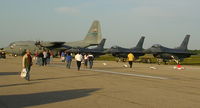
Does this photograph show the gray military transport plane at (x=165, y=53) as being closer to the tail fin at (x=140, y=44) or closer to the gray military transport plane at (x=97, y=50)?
the tail fin at (x=140, y=44)

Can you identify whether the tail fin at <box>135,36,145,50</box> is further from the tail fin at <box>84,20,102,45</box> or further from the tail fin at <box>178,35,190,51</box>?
the tail fin at <box>178,35,190,51</box>

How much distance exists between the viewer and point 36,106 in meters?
7.72

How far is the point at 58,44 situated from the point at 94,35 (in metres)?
8.92

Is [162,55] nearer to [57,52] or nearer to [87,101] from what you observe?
[57,52]

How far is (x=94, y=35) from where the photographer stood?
69375 mm

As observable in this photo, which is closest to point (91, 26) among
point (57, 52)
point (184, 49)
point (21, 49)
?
point (57, 52)

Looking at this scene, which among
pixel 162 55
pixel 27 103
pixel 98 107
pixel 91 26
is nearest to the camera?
pixel 98 107

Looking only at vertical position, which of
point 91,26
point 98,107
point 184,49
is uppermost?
point 91,26

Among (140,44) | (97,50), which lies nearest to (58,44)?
(97,50)

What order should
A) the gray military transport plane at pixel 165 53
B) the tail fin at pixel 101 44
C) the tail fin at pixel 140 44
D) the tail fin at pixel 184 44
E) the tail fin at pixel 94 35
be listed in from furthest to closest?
the tail fin at pixel 94 35, the tail fin at pixel 101 44, the tail fin at pixel 140 44, the tail fin at pixel 184 44, the gray military transport plane at pixel 165 53

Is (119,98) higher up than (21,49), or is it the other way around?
(21,49)

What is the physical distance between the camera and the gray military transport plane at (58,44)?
62.5 meters

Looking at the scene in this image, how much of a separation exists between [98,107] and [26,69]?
8.68 metres

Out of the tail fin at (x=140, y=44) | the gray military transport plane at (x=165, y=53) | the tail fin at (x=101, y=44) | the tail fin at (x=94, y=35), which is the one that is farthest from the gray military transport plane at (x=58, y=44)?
the gray military transport plane at (x=165, y=53)
